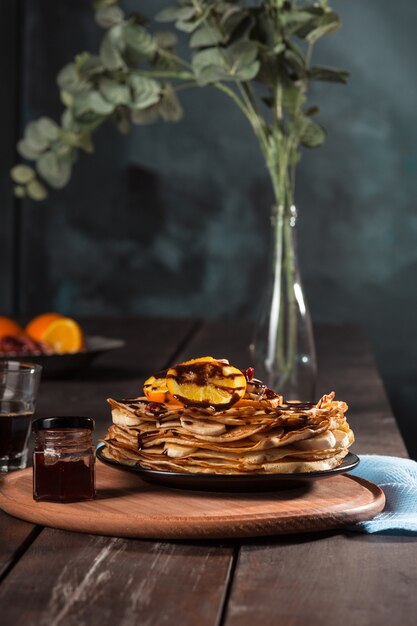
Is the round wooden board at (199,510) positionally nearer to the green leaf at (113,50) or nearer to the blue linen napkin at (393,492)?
the blue linen napkin at (393,492)

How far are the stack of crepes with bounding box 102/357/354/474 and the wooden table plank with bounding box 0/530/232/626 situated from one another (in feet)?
0.32

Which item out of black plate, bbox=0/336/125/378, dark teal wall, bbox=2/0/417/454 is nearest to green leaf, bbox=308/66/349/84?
black plate, bbox=0/336/125/378

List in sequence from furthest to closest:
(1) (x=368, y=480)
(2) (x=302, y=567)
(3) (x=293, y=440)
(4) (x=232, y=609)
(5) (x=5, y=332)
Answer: (5) (x=5, y=332), (1) (x=368, y=480), (3) (x=293, y=440), (2) (x=302, y=567), (4) (x=232, y=609)

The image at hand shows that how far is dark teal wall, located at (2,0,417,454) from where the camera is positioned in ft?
15.1

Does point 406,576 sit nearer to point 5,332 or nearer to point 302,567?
point 302,567

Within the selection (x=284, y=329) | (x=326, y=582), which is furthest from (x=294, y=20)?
(x=326, y=582)

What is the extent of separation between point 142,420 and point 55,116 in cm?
382

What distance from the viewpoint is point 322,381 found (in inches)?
88.1

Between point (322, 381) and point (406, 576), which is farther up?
point (406, 576)

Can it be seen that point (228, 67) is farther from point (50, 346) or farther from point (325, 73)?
point (50, 346)

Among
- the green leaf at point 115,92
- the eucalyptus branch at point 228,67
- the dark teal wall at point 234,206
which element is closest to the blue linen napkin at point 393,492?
the eucalyptus branch at point 228,67

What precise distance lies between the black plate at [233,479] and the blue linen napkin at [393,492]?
0.06 m

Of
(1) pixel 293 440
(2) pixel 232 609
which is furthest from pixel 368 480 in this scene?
(2) pixel 232 609

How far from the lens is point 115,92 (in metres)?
1.99
